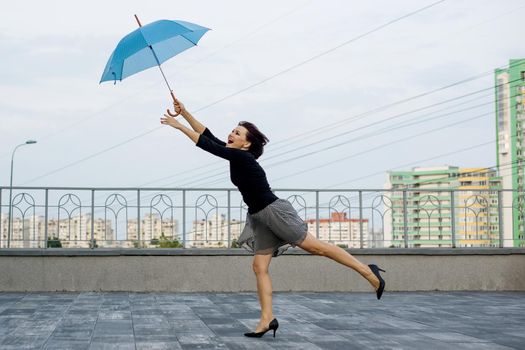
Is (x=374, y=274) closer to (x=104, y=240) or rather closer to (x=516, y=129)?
(x=104, y=240)

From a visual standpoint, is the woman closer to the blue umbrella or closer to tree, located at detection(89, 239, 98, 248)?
the blue umbrella

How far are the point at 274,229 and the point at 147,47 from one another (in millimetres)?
2020

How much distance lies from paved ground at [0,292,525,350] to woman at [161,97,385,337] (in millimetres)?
468

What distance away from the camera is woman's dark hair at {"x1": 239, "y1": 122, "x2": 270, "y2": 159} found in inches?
240

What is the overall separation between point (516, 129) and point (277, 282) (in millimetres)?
117990

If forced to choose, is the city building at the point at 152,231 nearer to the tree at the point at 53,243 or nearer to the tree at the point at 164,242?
the tree at the point at 164,242

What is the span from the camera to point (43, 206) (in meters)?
11.0

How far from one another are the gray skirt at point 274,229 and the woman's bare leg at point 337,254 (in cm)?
7

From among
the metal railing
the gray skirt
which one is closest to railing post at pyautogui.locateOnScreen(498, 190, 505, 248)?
the metal railing

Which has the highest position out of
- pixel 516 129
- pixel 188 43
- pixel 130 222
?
pixel 516 129

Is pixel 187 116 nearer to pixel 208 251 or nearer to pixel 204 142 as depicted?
pixel 204 142

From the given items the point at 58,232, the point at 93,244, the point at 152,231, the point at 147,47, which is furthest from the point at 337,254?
the point at 58,232

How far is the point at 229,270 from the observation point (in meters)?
11.4

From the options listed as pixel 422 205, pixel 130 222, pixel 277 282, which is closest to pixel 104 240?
pixel 130 222
